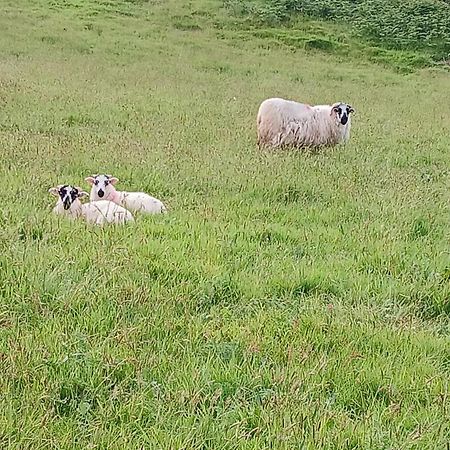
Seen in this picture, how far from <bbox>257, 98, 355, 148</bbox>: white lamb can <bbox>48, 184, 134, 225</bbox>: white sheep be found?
17.9ft

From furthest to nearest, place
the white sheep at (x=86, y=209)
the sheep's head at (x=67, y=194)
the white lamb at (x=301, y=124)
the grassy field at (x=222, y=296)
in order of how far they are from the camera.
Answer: the white lamb at (x=301, y=124) → the sheep's head at (x=67, y=194) → the white sheep at (x=86, y=209) → the grassy field at (x=222, y=296)

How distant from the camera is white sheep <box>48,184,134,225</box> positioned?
254 inches

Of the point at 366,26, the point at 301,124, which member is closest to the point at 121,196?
the point at 301,124

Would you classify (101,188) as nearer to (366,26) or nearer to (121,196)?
(121,196)

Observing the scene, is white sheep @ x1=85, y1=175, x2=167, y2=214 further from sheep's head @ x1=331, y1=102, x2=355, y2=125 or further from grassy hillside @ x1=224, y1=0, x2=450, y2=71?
grassy hillside @ x1=224, y1=0, x2=450, y2=71

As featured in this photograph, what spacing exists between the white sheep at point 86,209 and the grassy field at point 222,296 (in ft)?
0.72

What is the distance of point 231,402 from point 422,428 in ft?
3.34

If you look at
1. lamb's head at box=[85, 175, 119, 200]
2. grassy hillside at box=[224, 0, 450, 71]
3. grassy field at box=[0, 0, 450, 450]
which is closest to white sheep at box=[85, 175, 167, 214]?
lamb's head at box=[85, 175, 119, 200]

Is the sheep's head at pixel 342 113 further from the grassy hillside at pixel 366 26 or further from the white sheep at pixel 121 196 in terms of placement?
the grassy hillside at pixel 366 26

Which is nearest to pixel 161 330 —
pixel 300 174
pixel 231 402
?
pixel 231 402

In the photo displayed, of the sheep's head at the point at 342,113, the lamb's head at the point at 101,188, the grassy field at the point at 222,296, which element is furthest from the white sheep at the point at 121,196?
the sheep's head at the point at 342,113

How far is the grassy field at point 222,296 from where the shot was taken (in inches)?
131

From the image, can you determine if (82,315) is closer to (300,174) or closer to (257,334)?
(257,334)

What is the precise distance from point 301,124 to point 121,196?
5662 millimetres
